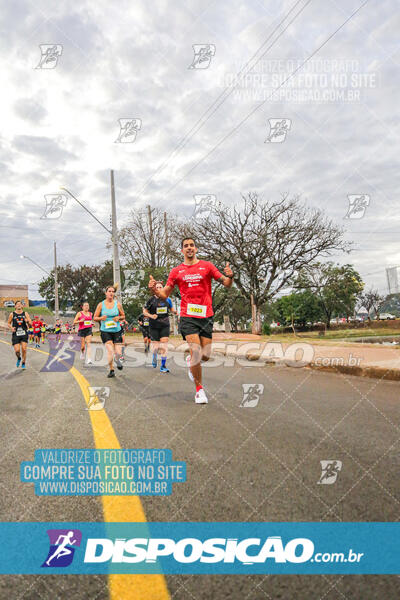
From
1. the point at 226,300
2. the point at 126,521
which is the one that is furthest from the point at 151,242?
the point at 126,521

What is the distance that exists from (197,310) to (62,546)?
4.10 meters

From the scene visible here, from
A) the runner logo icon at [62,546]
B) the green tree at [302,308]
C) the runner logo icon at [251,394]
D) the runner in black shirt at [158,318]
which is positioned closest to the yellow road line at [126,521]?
the runner logo icon at [62,546]

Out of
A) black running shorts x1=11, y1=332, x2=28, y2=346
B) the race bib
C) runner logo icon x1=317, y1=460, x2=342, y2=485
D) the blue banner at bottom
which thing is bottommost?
runner logo icon x1=317, y1=460, x2=342, y2=485

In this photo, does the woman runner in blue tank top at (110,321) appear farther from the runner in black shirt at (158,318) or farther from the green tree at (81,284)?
the green tree at (81,284)

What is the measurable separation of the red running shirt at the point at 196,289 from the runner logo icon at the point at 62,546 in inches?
157

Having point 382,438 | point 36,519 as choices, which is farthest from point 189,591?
point 382,438

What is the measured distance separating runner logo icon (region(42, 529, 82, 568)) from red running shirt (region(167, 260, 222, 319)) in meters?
3.98

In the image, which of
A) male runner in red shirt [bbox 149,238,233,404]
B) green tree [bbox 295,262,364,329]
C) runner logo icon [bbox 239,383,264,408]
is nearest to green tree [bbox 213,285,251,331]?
green tree [bbox 295,262,364,329]

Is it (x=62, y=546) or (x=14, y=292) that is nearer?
(x=62, y=546)

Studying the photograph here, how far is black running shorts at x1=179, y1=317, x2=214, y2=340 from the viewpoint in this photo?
18.9ft

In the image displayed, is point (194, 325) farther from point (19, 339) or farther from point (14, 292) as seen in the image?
point (14, 292)

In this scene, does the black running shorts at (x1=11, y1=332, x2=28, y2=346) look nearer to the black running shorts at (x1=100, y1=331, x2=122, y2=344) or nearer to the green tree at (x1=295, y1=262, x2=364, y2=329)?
the black running shorts at (x1=100, y1=331, x2=122, y2=344)

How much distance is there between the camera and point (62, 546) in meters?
1.85

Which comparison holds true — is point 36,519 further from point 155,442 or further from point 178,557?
point 155,442
